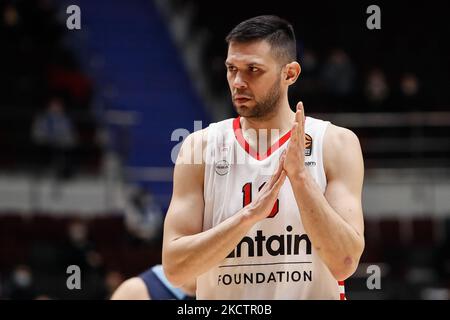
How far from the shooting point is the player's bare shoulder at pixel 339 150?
13.5 ft

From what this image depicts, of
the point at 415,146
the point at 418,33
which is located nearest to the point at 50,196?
the point at 415,146

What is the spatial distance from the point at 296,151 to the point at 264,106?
0.36 metres

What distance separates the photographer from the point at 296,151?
A: 3.84 metres

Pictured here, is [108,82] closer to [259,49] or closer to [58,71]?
[58,71]

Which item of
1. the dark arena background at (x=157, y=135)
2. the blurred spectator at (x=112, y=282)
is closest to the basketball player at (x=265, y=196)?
the blurred spectator at (x=112, y=282)

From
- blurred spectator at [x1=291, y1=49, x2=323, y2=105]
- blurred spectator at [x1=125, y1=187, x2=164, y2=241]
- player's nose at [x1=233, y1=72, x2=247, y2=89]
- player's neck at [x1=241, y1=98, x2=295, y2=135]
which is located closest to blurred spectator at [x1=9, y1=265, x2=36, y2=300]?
blurred spectator at [x1=125, y1=187, x2=164, y2=241]

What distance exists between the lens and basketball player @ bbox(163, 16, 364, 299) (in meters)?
3.81

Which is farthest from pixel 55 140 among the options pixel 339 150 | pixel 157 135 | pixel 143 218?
pixel 339 150

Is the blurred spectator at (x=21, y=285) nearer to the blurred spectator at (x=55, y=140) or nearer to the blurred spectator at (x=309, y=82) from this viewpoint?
the blurred spectator at (x=55, y=140)

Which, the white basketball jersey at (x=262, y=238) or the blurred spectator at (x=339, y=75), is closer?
the white basketball jersey at (x=262, y=238)

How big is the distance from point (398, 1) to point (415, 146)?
312 centimetres

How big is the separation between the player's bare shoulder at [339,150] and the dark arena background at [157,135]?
6.83 m

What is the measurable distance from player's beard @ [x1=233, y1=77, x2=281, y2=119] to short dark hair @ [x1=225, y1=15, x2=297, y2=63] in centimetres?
14

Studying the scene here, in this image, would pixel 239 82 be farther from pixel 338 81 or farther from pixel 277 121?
pixel 338 81
